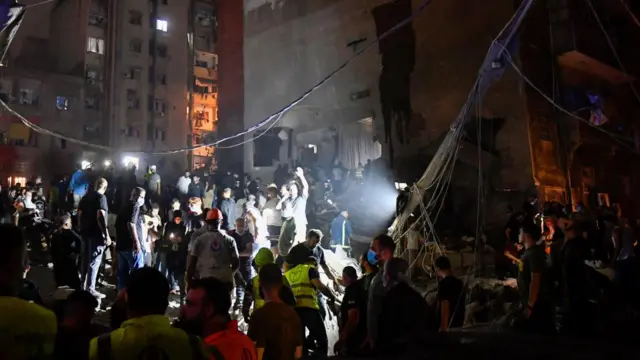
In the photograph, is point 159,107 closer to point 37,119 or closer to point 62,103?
point 62,103

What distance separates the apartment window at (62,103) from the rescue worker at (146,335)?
1759 inches

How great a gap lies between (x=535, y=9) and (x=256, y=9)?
15.6 m

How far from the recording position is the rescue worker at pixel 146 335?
234 cm

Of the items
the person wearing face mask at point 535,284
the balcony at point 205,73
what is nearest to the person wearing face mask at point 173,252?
the person wearing face mask at point 535,284

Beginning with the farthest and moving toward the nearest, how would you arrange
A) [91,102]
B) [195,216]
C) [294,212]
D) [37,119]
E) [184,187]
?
[91,102] → [37,119] → [184,187] → [294,212] → [195,216]

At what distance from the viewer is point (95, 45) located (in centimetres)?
4534

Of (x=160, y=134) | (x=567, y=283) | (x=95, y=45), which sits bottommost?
(x=567, y=283)

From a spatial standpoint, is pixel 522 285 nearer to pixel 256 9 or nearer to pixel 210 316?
pixel 210 316

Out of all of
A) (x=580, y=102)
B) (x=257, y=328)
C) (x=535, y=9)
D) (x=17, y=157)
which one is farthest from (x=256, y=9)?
(x=257, y=328)

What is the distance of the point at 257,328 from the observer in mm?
4023

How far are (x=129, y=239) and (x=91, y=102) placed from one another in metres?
40.0

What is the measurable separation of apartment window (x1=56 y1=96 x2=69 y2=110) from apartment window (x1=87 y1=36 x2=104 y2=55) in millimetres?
5551

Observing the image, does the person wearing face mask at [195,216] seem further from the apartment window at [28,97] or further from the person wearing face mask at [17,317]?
the apartment window at [28,97]

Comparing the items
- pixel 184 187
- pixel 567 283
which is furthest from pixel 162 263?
pixel 567 283
